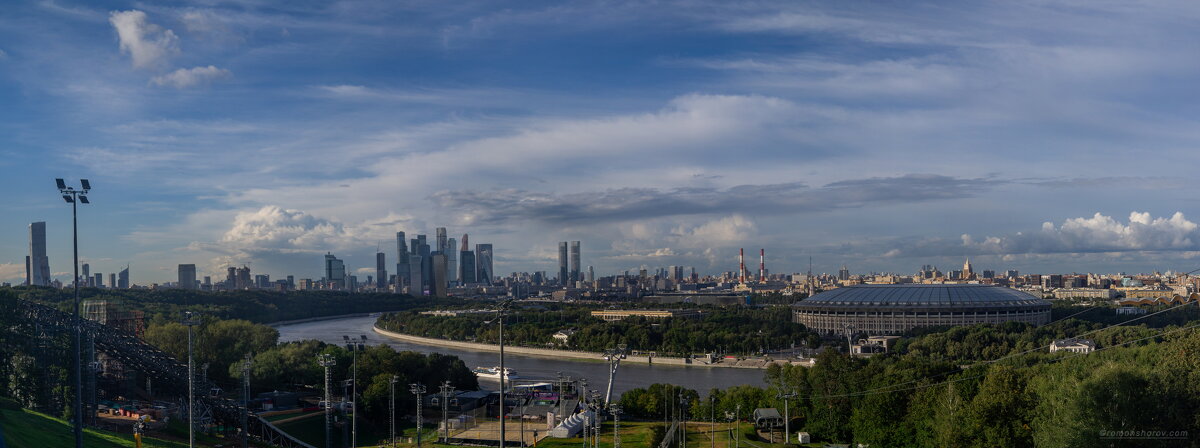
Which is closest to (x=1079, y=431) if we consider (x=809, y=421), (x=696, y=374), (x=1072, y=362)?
(x=1072, y=362)

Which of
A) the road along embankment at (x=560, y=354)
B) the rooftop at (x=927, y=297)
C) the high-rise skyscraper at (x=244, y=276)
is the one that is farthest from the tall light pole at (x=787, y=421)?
the high-rise skyscraper at (x=244, y=276)

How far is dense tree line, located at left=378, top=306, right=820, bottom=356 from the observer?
52812mm

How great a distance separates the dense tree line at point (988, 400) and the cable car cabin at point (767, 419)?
457 mm

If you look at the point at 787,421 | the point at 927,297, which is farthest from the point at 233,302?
the point at 787,421

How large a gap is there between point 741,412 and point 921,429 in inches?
240

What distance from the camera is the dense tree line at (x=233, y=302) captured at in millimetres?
47125

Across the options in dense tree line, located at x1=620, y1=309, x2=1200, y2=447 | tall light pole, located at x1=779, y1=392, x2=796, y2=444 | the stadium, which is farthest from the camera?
the stadium

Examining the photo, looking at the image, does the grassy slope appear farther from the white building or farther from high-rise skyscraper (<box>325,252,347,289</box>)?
high-rise skyscraper (<box>325,252,347,289</box>)

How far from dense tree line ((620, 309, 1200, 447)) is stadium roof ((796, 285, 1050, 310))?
40572 mm

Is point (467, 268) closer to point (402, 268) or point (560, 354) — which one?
point (402, 268)

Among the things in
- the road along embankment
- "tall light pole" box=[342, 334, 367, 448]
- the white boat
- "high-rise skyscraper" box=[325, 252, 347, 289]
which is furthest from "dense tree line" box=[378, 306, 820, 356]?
"high-rise skyscraper" box=[325, 252, 347, 289]

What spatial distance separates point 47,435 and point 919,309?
5886cm

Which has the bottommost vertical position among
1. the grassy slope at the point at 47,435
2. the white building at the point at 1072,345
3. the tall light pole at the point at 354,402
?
the white building at the point at 1072,345

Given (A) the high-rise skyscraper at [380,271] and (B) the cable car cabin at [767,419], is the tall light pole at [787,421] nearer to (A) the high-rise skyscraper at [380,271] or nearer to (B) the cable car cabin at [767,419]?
(B) the cable car cabin at [767,419]
